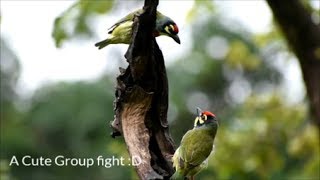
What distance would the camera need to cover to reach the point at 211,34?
30.0 feet

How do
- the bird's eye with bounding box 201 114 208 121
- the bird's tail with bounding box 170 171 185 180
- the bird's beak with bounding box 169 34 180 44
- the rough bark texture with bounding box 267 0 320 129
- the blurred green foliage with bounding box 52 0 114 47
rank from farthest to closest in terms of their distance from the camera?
the rough bark texture with bounding box 267 0 320 129 → the blurred green foliage with bounding box 52 0 114 47 → the bird's beak with bounding box 169 34 180 44 → the bird's eye with bounding box 201 114 208 121 → the bird's tail with bounding box 170 171 185 180

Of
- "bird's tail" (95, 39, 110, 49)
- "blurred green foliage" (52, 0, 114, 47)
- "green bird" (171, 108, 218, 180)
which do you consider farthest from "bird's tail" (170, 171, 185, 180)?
"blurred green foliage" (52, 0, 114, 47)

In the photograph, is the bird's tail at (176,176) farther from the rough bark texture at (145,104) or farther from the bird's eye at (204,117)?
the bird's eye at (204,117)

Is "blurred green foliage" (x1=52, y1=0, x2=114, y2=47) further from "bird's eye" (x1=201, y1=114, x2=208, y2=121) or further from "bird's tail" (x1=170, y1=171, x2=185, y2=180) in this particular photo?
"bird's tail" (x1=170, y1=171, x2=185, y2=180)

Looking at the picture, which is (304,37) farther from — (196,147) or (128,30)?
(196,147)

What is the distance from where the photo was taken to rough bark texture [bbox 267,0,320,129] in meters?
3.05

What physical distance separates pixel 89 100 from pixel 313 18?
4606 mm

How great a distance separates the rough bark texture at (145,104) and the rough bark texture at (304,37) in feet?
4.86

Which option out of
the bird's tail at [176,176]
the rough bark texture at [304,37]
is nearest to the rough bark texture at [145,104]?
the bird's tail at [176,176]

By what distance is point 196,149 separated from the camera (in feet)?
5.43

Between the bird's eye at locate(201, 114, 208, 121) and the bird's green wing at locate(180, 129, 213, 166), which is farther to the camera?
the bird's eye at locate(201, 114, 208, 121)

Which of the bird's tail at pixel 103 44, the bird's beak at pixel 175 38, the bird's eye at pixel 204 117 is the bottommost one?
the bird's eye at pixel 204 117

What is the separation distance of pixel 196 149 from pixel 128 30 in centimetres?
30

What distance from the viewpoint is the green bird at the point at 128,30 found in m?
1.81
